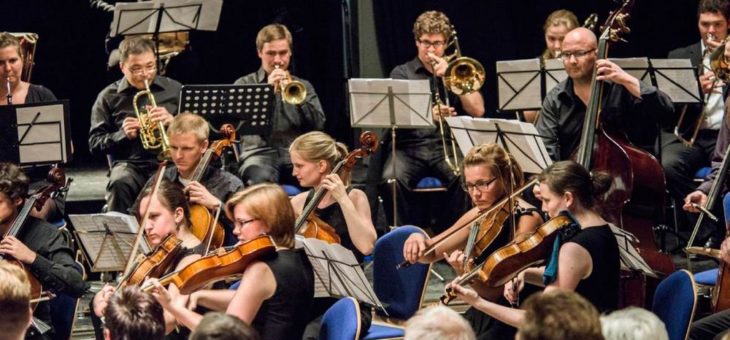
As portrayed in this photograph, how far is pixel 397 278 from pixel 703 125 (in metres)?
2.77

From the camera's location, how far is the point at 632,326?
11.9 feet

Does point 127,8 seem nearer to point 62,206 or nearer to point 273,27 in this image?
point 273,27

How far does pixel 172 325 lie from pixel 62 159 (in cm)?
212

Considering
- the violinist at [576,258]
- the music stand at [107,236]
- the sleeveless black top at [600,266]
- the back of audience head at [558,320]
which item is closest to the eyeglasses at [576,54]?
the violinist at [576,258]

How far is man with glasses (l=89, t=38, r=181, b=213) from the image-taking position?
24.6ft

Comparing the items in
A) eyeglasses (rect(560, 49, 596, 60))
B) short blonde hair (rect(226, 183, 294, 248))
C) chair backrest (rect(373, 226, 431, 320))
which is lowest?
chair backrest (rect(373, 226, 431, 320))

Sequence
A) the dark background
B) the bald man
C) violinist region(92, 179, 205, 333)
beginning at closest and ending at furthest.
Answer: violinist region(92, 179, 205, 333) < the bald man < the dark background

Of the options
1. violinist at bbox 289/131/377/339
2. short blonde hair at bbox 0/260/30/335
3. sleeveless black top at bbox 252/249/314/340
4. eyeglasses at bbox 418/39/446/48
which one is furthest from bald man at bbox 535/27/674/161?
short blonde hair at bbox 0/260/30/335

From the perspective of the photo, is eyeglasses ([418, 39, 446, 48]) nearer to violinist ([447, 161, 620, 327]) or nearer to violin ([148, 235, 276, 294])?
violinist ([447, 161, 620, 327])

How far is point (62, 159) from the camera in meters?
6.81

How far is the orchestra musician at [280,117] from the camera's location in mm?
7848

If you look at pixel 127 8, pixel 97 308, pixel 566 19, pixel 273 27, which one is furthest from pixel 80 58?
pixel 97 308

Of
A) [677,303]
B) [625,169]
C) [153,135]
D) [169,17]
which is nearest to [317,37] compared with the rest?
[169,17]

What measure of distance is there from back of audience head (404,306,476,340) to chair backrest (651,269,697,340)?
53.9 inches
